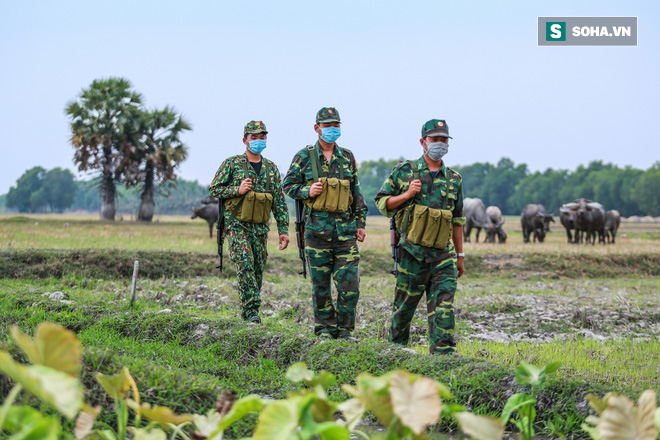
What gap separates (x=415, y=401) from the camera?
5.57 feet

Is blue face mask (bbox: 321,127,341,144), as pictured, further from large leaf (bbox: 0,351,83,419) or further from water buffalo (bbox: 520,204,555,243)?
water buffalo (bbox: 520,204,555,243)

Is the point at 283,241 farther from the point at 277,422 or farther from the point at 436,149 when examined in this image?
the point at 277,422

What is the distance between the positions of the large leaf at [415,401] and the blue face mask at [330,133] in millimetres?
4671

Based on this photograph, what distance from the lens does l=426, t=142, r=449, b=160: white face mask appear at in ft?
18.5

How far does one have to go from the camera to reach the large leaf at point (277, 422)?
169 cm

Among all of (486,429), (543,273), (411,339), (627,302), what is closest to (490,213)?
(543,273)

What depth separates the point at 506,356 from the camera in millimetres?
5789

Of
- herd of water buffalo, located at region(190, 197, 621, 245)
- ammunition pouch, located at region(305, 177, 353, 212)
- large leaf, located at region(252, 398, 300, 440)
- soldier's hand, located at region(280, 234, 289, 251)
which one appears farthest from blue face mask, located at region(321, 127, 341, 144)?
herd of water buffalo, located at region(190, 197, 621, 245)

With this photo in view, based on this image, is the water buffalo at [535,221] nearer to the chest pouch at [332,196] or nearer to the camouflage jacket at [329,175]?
the camouflage jacket at [329,175]

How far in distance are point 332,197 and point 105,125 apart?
113ft

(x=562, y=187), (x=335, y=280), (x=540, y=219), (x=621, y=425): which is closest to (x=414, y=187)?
(x=335, y=280)

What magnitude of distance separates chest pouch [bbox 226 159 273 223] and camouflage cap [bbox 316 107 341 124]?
1209mm

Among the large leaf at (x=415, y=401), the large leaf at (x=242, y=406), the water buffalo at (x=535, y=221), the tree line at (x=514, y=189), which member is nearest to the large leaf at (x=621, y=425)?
the large leaf at (x=415, y=401)

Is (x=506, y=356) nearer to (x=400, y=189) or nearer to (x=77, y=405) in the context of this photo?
(x=400, y=189)
